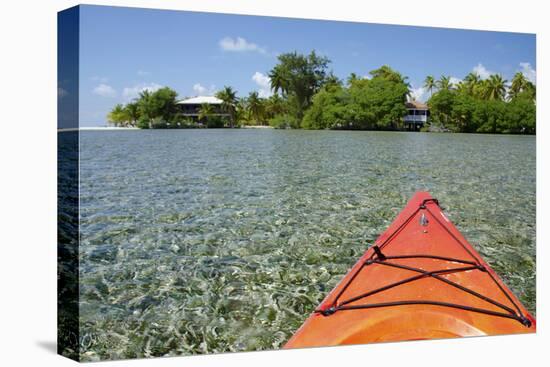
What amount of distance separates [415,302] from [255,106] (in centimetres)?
215

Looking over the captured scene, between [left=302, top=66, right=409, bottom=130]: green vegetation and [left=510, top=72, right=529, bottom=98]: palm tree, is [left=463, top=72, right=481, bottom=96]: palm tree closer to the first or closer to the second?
[left=510, top=72, right=529, bottom=98]: palm tree

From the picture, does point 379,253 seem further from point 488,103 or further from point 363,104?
point 363,104

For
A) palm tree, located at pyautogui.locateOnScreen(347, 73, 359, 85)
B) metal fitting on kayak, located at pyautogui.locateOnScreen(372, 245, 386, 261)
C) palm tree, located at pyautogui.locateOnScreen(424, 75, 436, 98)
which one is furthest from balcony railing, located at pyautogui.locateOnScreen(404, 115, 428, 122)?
metal fitting on kayak, located at pyautogui.locateOnScreen(372, 245, 386, 261)

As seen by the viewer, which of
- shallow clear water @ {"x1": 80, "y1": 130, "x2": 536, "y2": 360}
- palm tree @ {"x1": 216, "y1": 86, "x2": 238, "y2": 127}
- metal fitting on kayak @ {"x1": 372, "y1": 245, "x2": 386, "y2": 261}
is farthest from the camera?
palm tree @ {"x1": 216, "y1": 86, "x2": 238, "y2": 127}

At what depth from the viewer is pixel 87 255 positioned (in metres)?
3.44

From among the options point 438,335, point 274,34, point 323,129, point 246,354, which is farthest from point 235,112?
point 438,335

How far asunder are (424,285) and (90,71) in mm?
2082

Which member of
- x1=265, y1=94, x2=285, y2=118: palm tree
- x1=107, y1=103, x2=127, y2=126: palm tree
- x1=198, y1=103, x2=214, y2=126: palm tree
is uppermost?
x1=265, y1=94, x2=285, y2=118: palm tree

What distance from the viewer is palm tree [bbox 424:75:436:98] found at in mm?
4301

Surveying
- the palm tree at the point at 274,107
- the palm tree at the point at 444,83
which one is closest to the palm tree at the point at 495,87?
the palm tree at the point at 444,83

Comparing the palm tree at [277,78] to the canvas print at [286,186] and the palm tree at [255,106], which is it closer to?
the canvas print at [286,186]

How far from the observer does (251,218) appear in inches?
182

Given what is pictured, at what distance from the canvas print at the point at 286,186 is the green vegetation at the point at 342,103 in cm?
2

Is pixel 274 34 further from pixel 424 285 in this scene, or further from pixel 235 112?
pixel 424 285
